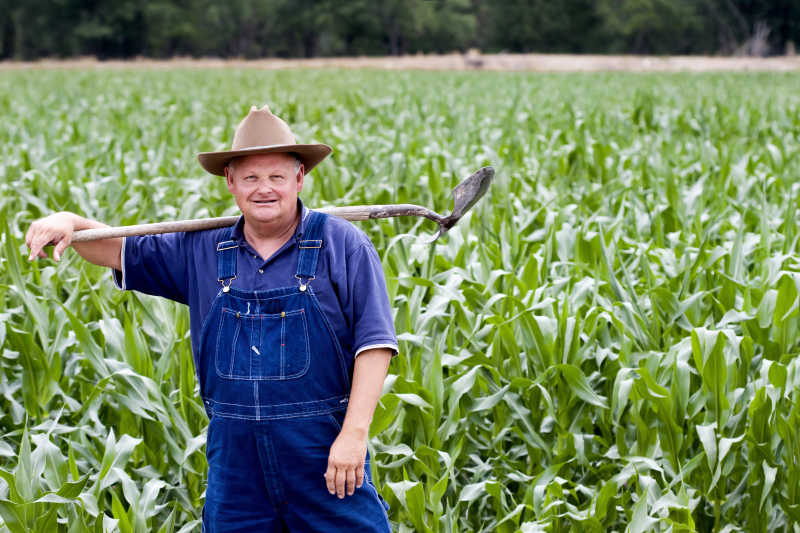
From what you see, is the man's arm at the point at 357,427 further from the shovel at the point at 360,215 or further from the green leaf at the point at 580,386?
the green leaf at the point at 580,386

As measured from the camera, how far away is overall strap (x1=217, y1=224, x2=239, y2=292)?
199 cm

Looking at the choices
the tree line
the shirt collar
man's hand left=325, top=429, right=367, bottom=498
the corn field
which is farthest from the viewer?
the tree line

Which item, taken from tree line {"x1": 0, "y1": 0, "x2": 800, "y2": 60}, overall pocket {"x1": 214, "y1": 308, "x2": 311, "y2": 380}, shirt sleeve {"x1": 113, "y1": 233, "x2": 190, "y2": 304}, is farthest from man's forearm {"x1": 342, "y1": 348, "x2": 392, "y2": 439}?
tree line {"x1": 0, "y1": 0, "x2": 800, "y2": 60}

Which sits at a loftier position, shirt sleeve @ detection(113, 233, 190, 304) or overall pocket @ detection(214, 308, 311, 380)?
shirt sleeve @ detection(113, 233, 190, 304)

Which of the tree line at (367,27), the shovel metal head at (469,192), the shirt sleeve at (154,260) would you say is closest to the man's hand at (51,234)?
the shirt sleeve at (154,260)

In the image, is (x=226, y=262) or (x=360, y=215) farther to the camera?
(x=360, y=215)

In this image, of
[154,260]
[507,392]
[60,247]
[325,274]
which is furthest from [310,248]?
[507,392]

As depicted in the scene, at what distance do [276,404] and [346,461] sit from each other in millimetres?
188

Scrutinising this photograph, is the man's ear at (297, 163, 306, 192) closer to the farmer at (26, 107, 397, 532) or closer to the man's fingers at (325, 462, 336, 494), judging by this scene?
the farmer at (26, 107, 397, 532)

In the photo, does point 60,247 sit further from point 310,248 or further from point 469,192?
point 469,192

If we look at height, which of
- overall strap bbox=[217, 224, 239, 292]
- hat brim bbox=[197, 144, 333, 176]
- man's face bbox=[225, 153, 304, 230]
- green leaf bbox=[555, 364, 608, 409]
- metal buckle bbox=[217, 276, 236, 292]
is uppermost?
hat brim bbox=[197, 144, 333, 176]

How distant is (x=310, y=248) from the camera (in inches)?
77.7

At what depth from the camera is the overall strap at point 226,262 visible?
6.54 ft

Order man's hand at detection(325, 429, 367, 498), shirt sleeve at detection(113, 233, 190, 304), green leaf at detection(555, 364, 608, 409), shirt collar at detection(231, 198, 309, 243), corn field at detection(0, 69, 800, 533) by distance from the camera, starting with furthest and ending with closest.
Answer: green leaf at detection(555, 364, 608, 409)
corn field at detection(0, 69, 800, 533)
shirt sleeve at detection(113, 233, 190, 304)
shirt collar at detection(231, 198, 309, 243)
man's hand at detection(325, 429, 367, 498)
